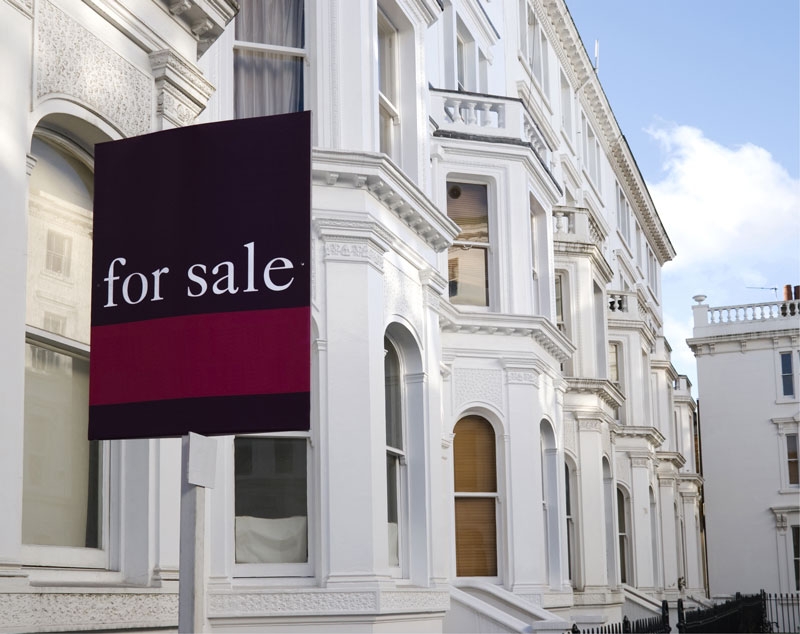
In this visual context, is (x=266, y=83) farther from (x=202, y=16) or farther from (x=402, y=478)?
(x=402, y=478)

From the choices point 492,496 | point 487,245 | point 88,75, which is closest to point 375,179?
point 88,75

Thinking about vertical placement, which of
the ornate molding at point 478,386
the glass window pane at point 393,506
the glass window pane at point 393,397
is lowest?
the glass window pane at point 393,506

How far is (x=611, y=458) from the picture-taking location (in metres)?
28.7

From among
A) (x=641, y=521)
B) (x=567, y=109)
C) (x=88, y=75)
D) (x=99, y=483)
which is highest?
(x=567, y=109)

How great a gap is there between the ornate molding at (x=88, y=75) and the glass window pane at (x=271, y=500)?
4050 mm

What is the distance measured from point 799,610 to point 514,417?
32.2 metres

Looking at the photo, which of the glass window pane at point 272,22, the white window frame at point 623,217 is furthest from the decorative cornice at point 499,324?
the white window frame at point 623,217

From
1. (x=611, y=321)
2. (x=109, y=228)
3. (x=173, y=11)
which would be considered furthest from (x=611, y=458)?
(x=109, y=228)

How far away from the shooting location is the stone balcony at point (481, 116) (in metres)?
19.8

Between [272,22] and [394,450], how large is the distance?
481 cm

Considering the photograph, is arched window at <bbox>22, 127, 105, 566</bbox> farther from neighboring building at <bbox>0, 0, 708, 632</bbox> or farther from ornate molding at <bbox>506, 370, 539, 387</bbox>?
ornate molding at <bbox>506, 370, 539, 387</bbox>

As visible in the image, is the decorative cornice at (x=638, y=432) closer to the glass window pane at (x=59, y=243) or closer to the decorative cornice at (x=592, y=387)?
the decorative cornice at (x=592, y=387)

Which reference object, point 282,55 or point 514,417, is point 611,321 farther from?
point 282,55

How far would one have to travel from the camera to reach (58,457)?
826 cm
